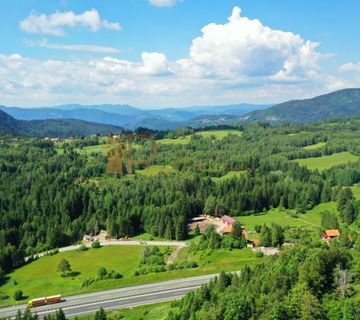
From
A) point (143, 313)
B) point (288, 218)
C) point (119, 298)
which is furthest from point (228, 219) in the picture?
point (143, 313)

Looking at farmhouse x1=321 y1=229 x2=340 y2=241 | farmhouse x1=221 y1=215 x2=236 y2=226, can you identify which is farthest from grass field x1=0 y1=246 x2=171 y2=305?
farmhouse x1=321 y1=229 x2=340 y2=241

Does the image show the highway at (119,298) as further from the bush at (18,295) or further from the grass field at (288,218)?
the grass field at (288,218)

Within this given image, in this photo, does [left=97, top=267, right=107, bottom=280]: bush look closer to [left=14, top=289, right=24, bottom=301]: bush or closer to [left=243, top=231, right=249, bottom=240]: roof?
[left=14, top=289, right=24, bottom=301]: bush

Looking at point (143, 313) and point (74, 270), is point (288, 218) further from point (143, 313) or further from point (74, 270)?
point (143, 313)

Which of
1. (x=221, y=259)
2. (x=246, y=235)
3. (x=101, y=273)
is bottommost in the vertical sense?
(x=101, y=273)

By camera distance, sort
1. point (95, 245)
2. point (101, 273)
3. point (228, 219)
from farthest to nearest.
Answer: point (228, 219), point (95, 245), point (101, 273)

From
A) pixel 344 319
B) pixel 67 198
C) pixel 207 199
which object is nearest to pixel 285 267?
pixel 344 319

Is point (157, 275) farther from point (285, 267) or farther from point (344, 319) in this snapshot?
point (344, 319)
